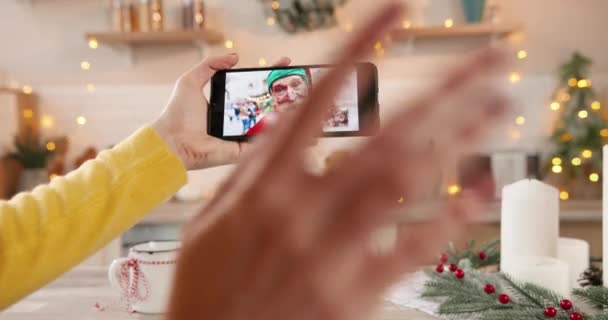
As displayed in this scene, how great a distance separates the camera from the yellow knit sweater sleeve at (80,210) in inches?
25.8

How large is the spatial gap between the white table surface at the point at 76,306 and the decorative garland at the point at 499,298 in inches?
1.7

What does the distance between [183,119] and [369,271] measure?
76 cm

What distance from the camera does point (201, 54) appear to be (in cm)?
306

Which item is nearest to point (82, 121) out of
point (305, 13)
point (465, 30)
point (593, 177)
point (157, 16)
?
point (157, 16)

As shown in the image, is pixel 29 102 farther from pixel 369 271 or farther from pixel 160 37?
pixel 369 271

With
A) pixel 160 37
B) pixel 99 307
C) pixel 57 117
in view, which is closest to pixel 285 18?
pixel 160 37

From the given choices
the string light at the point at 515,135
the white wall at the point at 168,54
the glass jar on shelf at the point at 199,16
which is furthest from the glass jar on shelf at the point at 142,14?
the string light at the point at 515,135

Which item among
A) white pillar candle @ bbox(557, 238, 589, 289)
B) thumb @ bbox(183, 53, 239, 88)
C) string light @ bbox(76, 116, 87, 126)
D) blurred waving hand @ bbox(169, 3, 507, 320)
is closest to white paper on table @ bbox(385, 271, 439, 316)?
white pillar candle @ bbox(557, 238, 589, 289)

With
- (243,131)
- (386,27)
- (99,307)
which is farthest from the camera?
(243,131)

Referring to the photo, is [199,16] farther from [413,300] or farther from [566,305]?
[566,305]

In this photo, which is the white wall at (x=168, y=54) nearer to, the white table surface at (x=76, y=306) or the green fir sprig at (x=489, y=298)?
the white table surface at (x=76, y=306)

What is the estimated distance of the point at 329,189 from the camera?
0.66ft

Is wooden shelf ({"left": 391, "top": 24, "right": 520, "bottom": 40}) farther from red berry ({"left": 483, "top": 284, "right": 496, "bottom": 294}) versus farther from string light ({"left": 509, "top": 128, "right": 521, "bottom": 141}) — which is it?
red berry ({"left": 483, "top": 284, "right": 496, "bottom": 294})

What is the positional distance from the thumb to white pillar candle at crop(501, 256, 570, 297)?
524 mm
